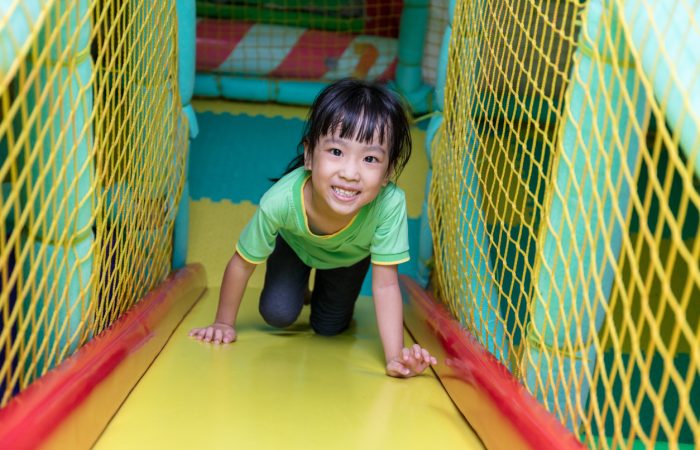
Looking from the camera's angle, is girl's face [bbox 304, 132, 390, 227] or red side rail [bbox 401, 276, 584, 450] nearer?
red side rail [bbox 401, 276, 584, 450]

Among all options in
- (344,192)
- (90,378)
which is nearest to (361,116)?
(344,192)

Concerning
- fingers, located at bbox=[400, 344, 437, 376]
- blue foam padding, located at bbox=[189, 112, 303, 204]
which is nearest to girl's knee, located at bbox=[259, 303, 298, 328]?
fingers, located at bbox=[400, 344, 437, 376]

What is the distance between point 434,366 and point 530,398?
0.36 m

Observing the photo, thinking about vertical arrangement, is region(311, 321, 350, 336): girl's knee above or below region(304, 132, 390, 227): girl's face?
below

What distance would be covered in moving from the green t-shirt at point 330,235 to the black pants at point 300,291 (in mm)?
171

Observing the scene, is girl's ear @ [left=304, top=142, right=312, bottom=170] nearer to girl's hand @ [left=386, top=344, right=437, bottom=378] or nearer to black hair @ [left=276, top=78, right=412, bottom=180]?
black hair @ [left=276, top=78, right=412, bottom=180]

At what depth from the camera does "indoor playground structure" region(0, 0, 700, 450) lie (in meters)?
0.74

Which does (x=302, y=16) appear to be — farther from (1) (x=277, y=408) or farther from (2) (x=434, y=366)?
(1) (x=277, y=408)

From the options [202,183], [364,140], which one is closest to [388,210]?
[364,140]

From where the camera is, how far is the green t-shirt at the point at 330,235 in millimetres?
1249

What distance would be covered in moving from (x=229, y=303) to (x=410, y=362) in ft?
1.15

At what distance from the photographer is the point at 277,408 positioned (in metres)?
1.02

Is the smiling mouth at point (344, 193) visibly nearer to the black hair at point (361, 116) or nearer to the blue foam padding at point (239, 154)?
the black hair at point (361, 116)

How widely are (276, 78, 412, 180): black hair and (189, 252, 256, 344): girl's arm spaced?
0.80ft
